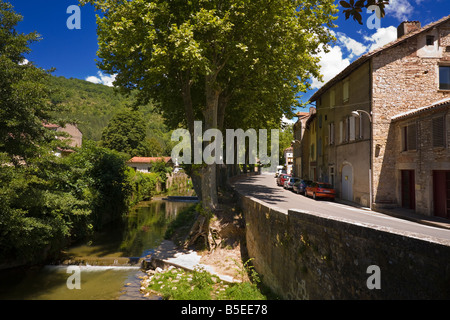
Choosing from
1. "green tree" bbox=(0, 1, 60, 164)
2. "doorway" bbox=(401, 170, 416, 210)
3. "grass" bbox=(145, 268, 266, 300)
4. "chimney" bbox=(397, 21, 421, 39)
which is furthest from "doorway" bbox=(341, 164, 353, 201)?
"green tree" bbox=(0, 1, 60, 164)

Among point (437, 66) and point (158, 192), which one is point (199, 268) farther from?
point (158, 192)

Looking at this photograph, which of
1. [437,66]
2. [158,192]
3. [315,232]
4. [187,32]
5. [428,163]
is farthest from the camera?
[158,192]

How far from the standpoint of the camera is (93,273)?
12.4m

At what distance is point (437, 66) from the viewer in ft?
56.9

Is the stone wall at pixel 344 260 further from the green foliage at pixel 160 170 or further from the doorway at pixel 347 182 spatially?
the green foliage at pixel 160 170

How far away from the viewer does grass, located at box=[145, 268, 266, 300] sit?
920cm

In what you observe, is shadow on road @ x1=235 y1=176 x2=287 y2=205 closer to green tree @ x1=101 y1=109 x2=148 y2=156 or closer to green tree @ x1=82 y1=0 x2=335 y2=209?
green tree @ x1=82 y1=0 x2=335 y2=209

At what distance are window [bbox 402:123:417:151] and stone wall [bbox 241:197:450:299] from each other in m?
11.2

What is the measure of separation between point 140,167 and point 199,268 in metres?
45.5

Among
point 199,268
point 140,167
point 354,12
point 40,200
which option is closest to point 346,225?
point 354,12

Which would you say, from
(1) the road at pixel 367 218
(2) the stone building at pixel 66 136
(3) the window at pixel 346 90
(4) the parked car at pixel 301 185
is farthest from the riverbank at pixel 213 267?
(3) the window at pixel 346 90

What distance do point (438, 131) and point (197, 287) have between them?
13221mm

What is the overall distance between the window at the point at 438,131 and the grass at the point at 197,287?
11.2 m

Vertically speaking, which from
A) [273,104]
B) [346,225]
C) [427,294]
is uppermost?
[273,104]
